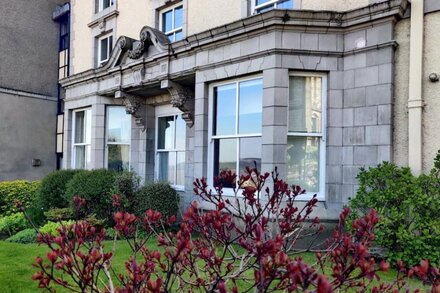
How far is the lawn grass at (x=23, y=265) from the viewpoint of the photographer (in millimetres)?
4973

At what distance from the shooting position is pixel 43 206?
34.9 feet

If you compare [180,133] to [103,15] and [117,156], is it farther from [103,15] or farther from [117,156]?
[103,15]

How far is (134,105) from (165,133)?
47.3 inches

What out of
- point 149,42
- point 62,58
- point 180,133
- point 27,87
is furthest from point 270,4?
point 27,87

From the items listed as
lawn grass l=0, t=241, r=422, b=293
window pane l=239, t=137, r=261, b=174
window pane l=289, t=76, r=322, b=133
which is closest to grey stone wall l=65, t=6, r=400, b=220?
window pane l=289, t=76, r=322, b=133

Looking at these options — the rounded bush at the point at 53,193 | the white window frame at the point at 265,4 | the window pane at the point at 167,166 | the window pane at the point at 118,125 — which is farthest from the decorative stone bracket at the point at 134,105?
the white window frame at the point at 265,4

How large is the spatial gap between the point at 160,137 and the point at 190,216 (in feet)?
30.4

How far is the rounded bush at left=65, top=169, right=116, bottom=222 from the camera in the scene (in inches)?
364

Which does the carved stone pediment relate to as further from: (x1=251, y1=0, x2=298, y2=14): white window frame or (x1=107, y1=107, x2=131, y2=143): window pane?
(x1=251, y1=0, x2=298, y2=14): white window frame

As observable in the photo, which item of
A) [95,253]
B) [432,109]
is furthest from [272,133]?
[95,253]

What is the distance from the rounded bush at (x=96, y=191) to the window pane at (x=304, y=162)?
178 inches

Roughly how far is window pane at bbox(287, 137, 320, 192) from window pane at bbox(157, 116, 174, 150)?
4639 mm

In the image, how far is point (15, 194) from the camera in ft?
40.7

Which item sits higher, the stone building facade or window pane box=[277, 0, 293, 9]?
window pane box=[277, 0, 293, 9]
